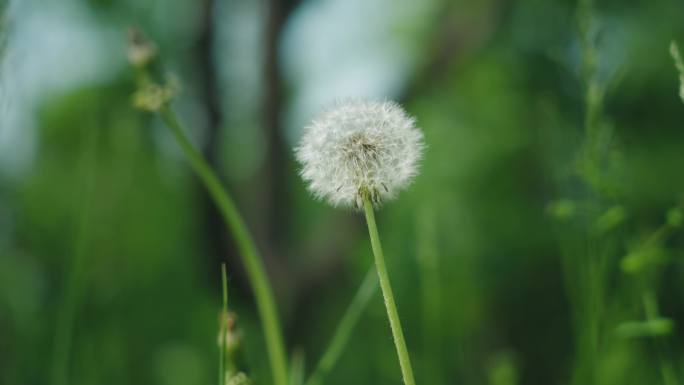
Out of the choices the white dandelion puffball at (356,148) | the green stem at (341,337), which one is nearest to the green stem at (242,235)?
the green stem at (341,337)

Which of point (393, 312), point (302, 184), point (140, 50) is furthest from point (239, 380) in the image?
point (302, 184)

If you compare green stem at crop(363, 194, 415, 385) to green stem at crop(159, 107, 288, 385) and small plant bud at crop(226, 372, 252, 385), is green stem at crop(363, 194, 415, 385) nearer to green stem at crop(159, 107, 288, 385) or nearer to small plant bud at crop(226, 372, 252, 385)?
small plant bud at crop(226, 372, 252, 385)

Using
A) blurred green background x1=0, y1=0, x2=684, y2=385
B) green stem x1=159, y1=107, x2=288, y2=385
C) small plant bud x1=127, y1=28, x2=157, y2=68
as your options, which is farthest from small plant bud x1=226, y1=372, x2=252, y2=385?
blurred green background x1=0, y1=0, x2=684, y2=385

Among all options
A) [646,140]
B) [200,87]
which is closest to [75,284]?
[200,87]

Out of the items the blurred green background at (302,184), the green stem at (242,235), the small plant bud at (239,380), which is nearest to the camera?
the small plant bud at (239,380)

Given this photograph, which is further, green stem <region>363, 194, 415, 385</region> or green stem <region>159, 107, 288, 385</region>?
green stem <region>159, 107, 288, 385</region>

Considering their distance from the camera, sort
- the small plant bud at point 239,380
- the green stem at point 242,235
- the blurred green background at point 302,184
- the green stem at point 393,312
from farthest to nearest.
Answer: the blurred green background at point 302,184 → the green stem at point 242,235 → the small plant bud at point 239,380 → the green stem at point 393,312

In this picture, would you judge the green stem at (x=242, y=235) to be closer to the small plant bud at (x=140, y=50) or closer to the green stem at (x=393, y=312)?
the small plant bud at (x=140, y=50)

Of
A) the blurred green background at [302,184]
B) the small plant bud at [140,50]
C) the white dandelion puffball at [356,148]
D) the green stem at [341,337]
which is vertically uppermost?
the blurred green background at [302,184]
